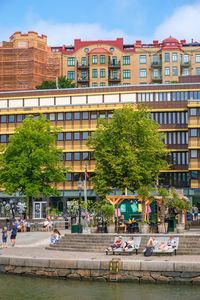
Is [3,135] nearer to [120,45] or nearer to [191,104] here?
[191,104]

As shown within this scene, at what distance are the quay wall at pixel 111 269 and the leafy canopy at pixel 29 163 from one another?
30265 mm

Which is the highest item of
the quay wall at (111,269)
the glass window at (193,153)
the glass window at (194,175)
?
the glass window at (193,153)

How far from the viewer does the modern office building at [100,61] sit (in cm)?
11300

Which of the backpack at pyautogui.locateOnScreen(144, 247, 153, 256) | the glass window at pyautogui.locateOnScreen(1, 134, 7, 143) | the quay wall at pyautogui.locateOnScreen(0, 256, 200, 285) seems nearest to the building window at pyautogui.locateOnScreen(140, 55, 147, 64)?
the glass window at pyautogui.locateOnScreen(1, 134, 7, 143)

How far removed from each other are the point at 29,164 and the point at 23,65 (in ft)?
178

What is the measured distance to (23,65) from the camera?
368 ft

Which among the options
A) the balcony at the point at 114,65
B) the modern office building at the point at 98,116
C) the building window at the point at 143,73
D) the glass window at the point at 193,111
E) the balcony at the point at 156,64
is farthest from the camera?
the building window at the point at 143,73

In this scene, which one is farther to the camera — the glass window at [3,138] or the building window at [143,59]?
the building window at [143,59]

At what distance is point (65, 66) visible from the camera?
121 meters

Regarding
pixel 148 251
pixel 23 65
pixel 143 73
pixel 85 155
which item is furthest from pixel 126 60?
pixel 148 251

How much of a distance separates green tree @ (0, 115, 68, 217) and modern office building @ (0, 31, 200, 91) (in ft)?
165

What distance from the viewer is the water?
2556cm

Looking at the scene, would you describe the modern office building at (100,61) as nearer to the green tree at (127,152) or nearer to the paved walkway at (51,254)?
the green tree at (127,152)

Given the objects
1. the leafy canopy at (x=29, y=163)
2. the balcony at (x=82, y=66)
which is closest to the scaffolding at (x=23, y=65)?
the balcony at (x=82, y=66)
